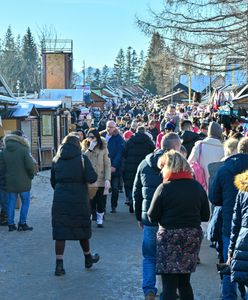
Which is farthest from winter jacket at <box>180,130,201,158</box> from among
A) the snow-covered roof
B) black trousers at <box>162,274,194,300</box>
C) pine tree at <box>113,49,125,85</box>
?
pine tree at <box>113,49,125,85</box>

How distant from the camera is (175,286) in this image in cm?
554

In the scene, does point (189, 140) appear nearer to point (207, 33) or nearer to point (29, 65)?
point (207, 33)

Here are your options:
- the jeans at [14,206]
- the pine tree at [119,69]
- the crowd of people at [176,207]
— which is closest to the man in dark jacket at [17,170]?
the jeans at [14,206]

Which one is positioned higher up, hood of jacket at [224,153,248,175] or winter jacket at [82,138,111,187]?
hood of jacket at [224,153,248,175]

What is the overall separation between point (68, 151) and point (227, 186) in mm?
2341

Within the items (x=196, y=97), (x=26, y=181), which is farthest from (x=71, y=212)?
(x=196, y=97)

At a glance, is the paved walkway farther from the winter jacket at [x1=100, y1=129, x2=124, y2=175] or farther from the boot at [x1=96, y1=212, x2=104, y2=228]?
the winter jacket at [x1=100, y1=129, x2=124, y2=175]

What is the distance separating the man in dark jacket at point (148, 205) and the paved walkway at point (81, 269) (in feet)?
1.31

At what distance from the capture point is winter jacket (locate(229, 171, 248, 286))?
488 centimetres

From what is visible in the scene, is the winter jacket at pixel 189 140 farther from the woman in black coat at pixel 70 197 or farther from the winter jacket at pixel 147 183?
the winter jacket at pixel 147 183

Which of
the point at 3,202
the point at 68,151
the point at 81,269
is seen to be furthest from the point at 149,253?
the point at 3,202

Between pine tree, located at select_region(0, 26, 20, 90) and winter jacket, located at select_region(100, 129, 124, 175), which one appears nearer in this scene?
winter jacket, located at select_region(100, 129, 124, 175)

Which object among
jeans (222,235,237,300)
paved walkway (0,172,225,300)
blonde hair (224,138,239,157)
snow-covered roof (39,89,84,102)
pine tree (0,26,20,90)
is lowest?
paved walkway (0,172,225,300)

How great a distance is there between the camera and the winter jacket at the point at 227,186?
612 centimetres
